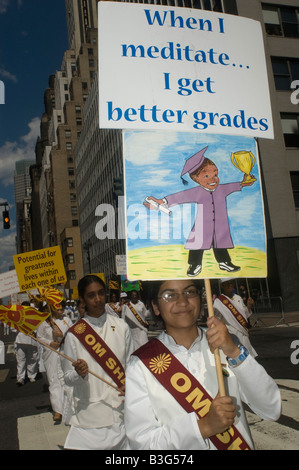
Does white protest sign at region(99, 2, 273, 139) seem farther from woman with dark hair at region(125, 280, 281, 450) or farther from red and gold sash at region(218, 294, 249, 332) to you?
red and gold sash at region(218, 294, 249, 332)

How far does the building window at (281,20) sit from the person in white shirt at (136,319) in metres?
21.4

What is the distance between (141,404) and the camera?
7.53 feet

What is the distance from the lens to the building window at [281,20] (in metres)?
26.9

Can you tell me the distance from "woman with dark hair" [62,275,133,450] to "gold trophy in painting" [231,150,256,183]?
202 centimetres

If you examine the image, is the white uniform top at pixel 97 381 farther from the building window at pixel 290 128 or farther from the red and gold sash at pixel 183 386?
the building window at pixel 290 128

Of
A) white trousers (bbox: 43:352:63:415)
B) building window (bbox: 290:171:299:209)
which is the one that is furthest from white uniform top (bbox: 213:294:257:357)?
building window (bbox: 290:171:299:209)

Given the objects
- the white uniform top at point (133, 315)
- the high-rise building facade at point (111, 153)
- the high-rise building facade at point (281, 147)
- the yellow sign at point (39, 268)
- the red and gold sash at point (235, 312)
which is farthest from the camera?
the high-rise building facade at point (111, 153)

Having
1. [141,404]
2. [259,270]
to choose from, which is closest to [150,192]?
[259,270]

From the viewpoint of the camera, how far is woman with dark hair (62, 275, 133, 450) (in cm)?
378

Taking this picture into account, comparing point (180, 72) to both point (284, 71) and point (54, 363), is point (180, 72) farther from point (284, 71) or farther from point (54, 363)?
point (284, 71)

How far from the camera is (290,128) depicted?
26.5 metres

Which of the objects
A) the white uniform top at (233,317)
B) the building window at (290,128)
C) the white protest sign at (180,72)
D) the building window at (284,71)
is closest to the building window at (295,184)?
the building window at (290,128)

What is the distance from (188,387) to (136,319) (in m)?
9.23
